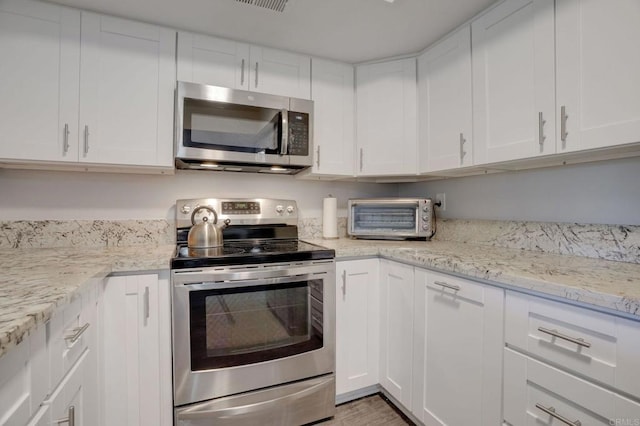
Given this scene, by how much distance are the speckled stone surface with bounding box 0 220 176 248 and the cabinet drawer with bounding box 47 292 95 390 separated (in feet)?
2.80

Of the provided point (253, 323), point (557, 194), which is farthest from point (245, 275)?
point (557, 194)

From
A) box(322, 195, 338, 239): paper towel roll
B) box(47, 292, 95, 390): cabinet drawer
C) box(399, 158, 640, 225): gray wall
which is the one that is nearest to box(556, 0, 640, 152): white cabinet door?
box(399, 158, 640, 225): gray wall

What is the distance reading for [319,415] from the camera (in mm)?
1571

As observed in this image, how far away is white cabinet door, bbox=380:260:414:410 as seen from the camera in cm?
156

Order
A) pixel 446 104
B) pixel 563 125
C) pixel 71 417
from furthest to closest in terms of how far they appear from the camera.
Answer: pixel 446 104 < pixel 563 125 < pixel 71 417

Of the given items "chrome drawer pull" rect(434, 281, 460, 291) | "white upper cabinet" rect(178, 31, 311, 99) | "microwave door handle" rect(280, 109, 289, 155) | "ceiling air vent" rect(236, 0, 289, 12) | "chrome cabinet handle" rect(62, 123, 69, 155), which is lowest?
"chrome drawer pull" rect(434, 281, 460, 291)

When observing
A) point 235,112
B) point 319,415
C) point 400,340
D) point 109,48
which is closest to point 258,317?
point 319,415

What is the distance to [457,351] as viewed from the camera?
1278 mm

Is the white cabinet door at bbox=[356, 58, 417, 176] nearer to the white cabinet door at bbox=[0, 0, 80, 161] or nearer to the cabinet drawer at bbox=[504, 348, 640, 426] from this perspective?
the cabinet drawer at bbox=[504, 348, 640, 426]

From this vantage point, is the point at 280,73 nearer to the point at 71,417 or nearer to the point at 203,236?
the point at 203,236

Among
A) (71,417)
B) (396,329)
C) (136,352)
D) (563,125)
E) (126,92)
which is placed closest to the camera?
(71,417)

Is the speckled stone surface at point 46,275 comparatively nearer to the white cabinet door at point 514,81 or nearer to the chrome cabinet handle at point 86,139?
the chrome cabinet handle at point 86,139

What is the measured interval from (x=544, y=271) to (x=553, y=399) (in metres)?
0.41

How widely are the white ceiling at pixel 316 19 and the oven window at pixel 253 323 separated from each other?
4.65ft
